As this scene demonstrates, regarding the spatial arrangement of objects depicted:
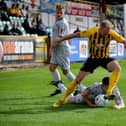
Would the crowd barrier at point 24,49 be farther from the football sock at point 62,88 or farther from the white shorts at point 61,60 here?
the football sock at point 62,88

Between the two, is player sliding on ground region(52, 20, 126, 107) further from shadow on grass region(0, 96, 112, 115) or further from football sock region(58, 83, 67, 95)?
football sock region(58, 83, 67, 95)

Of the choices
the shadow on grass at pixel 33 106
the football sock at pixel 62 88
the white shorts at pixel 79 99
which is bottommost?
the shadow on grass at pixel 33 106

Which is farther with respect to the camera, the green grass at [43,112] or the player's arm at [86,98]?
the player's arm at [86,98]

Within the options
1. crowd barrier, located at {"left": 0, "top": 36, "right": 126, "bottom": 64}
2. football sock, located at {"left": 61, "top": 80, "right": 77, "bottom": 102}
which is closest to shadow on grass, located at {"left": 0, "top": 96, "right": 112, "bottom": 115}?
football sock, located at {"left": 61, "top": 80, "right": 77, "bottom": 102}

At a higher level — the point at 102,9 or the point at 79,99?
the point at 79,99

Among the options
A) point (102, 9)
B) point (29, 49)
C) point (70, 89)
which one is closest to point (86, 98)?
point (70, 89)

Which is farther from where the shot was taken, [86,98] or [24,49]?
[24,49]

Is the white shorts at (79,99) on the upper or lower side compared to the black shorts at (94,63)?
lower

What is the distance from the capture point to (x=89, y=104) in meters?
9.99

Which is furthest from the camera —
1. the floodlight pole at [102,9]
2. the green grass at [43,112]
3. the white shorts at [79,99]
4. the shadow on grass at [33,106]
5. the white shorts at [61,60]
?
the floodlight pole at [102,9]

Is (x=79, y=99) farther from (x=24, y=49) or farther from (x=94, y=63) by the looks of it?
(x=24, y=49)

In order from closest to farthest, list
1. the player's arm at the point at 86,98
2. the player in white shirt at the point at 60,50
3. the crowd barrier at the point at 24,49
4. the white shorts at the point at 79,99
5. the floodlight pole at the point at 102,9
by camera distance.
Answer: the player's arm at the point at 86,98 < the white shorts at the point at 79,99 < the player in white shirt at the point at 60,50 < the crowd barrier at the point at 24,49 < the floodlight pole at the point at 102,9

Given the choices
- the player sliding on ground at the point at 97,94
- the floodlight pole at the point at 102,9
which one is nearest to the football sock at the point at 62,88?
the player sliding on ground at the point at 97,94

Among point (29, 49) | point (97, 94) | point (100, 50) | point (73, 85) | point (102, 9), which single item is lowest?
point (29, 49)
